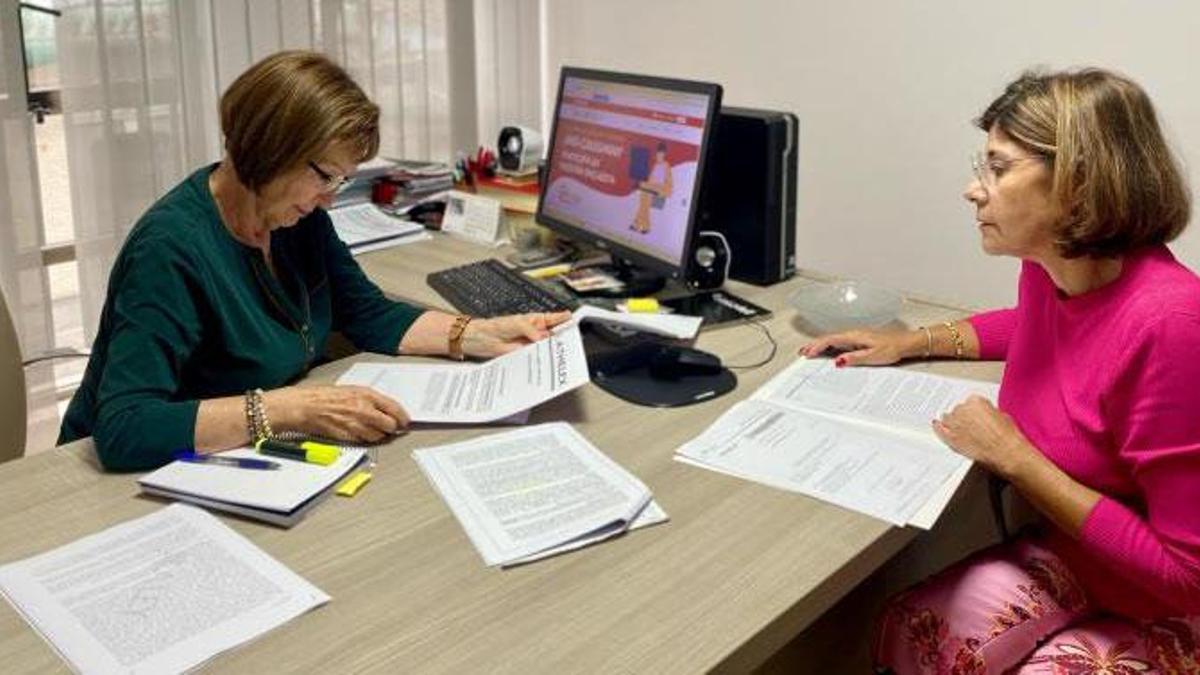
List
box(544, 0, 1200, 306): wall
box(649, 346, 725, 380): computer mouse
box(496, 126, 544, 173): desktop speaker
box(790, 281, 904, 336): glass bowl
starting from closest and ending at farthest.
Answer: box(649, 346, 725, 380): computer mouse
box(790, 281, 904, 336): glass bowl
box(544, 0, 1200, 306): wall
box(496, 126, 544, 173): desktop speaker

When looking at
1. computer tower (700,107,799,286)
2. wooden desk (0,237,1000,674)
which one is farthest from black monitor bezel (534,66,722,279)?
wooden desk (0,237,1000,674)

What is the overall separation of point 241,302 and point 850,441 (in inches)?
34.7

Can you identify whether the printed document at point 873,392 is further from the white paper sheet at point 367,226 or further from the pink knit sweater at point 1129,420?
the white paper sheet at point 367,226

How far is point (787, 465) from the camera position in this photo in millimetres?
1409

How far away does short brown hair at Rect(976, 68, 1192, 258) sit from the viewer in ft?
4.30

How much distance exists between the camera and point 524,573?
1.16m

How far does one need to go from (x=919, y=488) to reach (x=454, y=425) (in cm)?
62

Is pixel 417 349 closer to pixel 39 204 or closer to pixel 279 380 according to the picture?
pixel 279 380

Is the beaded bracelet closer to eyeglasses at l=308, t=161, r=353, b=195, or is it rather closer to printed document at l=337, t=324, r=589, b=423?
printed document at l=337, t=324, r=589, b=423

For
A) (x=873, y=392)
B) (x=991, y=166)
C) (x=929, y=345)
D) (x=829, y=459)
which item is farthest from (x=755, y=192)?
(x=829, y=459)

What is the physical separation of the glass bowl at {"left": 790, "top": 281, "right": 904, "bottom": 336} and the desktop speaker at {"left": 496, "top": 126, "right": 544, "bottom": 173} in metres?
0.97

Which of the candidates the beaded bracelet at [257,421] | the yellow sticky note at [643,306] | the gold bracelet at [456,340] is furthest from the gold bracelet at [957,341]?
the beaded bracelet at [257,421]

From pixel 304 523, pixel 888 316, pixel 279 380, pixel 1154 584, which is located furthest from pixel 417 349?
pixel 1154 584

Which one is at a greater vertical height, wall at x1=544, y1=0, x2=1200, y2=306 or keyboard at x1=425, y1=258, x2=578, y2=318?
wall at x1=544, y1=0, x2=1200, y2=306
